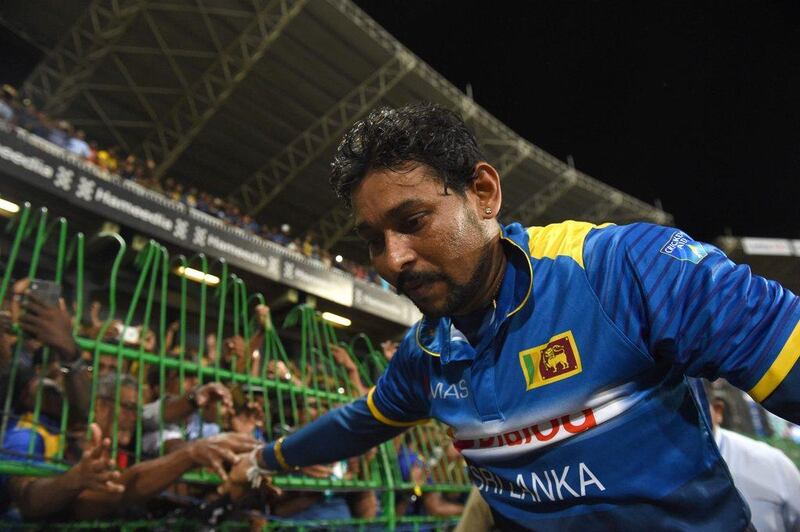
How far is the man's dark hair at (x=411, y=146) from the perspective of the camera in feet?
4.18

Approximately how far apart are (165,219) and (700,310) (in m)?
11.5

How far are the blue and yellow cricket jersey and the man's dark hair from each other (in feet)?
0.83

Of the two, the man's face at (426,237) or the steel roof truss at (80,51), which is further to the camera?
the steel roof truss at (80,51)

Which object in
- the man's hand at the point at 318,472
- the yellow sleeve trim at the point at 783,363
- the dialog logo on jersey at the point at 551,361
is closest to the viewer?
the yellow sleeve trim at the point at 783,363

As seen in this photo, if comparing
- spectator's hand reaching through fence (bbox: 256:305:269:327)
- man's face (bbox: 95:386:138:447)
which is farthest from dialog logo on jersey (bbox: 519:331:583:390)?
spectator's hand reaching through fence (bbox: 256:305:269:327)

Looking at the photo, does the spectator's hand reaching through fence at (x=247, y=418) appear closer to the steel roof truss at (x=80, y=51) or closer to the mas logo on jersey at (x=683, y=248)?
the mas logo on jersey at (x=683, y=248)

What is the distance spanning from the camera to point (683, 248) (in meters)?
1.05

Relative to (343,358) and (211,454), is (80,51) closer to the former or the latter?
(343,358)

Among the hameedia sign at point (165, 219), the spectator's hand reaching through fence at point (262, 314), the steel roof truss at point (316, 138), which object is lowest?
the spectator's hand reaching through fence at point (262, 314)

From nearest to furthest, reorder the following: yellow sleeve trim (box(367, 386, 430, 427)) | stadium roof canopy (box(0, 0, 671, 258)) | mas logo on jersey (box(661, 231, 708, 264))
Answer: mas logo on jersey (box(661, 231, 708, 264)) → yellow sleeve trim (box(367, 386, 430, 427)) → stadium roof canopy (box(0, 0, 671, 258))

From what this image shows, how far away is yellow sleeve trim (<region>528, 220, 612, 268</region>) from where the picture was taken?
124cm

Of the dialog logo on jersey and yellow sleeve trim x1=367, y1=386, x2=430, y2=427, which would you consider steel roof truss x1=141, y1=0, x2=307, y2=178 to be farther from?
the dialog logo on jersey

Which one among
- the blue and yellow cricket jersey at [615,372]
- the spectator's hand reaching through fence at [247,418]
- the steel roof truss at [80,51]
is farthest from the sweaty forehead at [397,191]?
the steel roof truss at [80,51]

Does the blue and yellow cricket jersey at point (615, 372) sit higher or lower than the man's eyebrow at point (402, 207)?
lower
